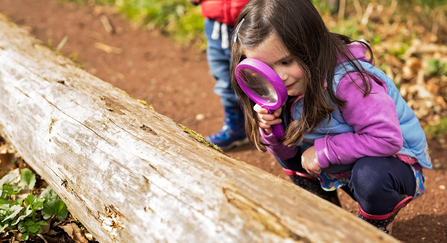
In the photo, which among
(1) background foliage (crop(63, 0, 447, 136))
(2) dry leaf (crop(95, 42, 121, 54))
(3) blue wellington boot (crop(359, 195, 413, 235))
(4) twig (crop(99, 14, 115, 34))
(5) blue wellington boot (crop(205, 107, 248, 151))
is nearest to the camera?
(3) blue wellington boot (crop(359, 195, 413, 235))

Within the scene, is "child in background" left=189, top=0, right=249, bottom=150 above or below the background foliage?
above

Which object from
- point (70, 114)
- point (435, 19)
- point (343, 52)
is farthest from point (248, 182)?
point (435, 19)

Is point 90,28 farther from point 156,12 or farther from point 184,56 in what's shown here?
point 184,56

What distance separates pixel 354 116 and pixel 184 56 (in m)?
3.47

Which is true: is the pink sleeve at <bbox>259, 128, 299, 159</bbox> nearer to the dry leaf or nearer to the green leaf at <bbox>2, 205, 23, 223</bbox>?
the green leaf at <bbox>2, 205, 23, 223</bbox>

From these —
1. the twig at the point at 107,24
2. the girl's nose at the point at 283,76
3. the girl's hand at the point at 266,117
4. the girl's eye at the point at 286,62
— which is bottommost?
the twig at the point at 107,24

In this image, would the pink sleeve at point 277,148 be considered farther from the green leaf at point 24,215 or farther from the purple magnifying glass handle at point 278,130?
the green leaf at point 24,215

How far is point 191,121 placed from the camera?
3.56m

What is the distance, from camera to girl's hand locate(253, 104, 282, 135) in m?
1.74

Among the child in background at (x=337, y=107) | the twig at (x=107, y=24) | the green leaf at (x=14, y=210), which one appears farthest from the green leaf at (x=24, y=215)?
the twig at (x=107, y=24)

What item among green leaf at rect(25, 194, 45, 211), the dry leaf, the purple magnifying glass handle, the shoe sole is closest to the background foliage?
the dry leaf

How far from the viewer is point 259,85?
1.65 m

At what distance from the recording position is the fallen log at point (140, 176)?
1.15 m

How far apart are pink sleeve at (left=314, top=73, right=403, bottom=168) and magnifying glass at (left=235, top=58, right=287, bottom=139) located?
0.28 meters
